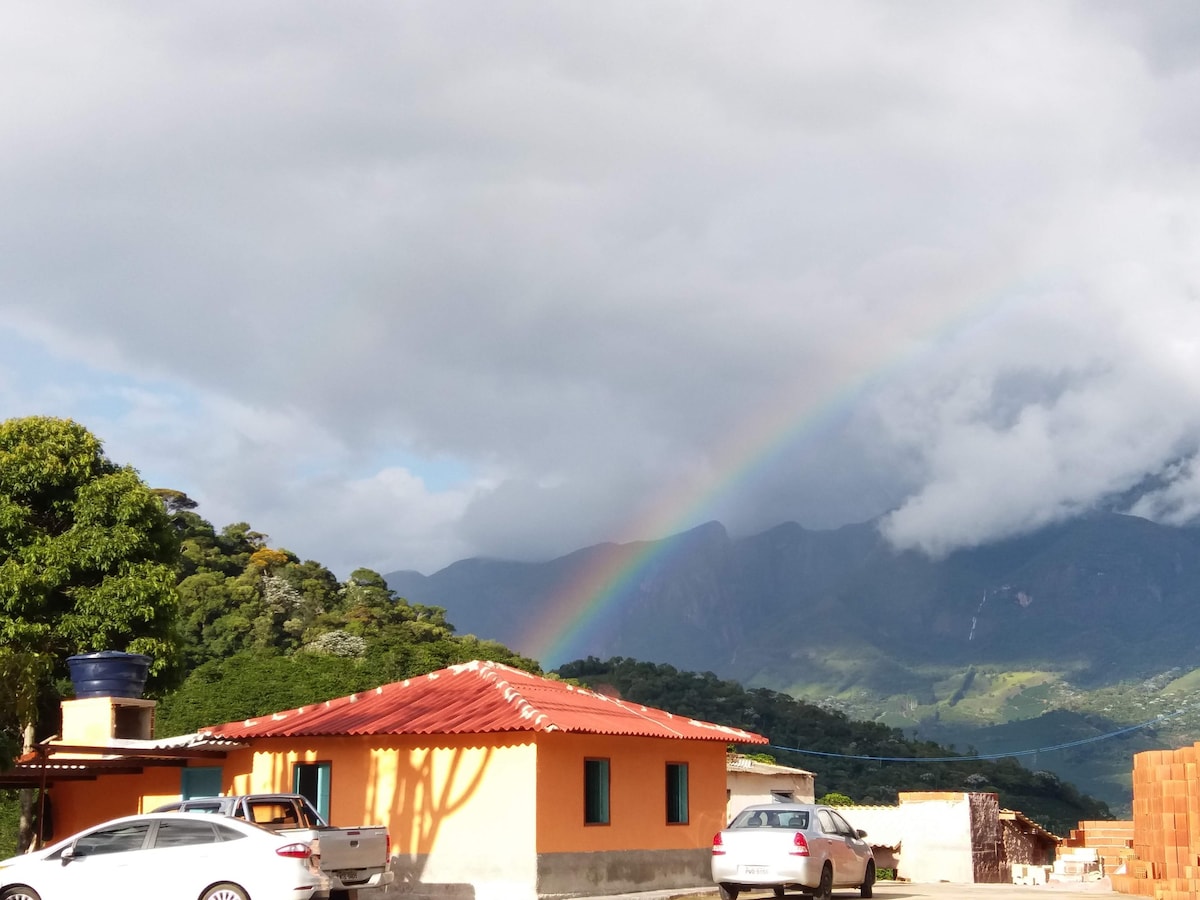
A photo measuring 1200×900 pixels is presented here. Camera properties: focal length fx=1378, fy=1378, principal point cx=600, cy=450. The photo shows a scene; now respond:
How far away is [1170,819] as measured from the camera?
15.5 metres

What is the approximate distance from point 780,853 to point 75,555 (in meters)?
22.3

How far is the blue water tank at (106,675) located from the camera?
92.0 feet

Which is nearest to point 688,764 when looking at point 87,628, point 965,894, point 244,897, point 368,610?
point 965,894

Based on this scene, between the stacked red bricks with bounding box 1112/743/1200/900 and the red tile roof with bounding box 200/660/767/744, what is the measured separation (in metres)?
9.12

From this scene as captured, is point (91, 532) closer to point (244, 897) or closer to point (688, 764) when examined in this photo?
point (688, 764)

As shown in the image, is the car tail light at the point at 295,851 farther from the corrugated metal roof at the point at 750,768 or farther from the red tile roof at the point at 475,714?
the corrugated metal roof at the point at 750,768

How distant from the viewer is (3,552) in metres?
36.0

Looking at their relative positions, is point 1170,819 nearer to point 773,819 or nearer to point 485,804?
point 773,819

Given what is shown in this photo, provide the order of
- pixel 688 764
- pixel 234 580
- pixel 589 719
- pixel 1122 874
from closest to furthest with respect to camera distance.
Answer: pixel 1122 874 → pixel 589 719 → pixel 688 764 → pixel 234 580

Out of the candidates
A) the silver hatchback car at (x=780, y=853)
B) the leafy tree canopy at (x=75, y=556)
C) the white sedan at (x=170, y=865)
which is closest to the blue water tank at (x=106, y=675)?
the leafy tree canopy at (x=75, y=556)

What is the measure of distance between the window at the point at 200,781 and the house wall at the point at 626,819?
6995 mm

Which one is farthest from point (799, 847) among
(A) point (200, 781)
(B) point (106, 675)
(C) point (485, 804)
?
(B) point (106, 675)

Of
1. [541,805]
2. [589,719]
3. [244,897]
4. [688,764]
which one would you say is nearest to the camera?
[244,897]

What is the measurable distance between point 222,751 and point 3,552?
13690mm
